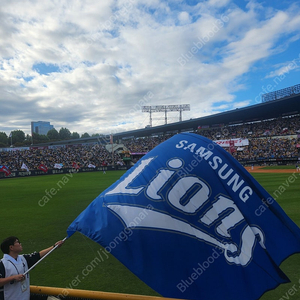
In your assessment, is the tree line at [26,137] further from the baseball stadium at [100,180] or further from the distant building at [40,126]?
the baseball stadium at [100,180]

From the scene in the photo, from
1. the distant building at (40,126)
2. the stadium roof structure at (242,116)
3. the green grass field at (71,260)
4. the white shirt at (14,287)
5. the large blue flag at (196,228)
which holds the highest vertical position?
the distant building at (40,126)

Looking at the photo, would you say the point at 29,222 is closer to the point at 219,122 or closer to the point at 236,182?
the point at 236,182

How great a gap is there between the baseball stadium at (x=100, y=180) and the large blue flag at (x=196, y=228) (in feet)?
0.53

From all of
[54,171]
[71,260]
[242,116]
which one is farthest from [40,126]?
[71,260]

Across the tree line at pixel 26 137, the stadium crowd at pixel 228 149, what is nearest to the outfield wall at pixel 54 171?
the stadium crowd at pixel 228 149

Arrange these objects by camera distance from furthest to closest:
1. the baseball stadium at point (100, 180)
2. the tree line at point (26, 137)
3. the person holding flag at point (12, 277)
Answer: the tree line at point (26, 137) < the baseball stadium at point (100, 180) < the person holding flag at point (12, 277)

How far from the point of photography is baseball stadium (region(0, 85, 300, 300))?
205 inches

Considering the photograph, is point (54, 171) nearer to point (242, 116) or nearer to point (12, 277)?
point (242, 116)

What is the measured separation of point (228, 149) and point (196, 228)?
45.6 meters

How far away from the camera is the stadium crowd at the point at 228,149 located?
149 ft

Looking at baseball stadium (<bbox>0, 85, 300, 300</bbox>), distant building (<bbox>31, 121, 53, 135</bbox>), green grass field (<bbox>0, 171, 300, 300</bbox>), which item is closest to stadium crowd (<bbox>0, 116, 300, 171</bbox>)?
baseball stadium (<bbox>0, 85, 300, 300</bbox>)

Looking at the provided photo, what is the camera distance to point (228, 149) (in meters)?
45.7

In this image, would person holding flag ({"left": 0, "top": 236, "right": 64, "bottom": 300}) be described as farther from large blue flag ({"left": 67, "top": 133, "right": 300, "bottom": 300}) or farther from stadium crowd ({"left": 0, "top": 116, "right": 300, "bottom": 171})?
stadium crowd ({"left": 0, "top": 116, "right": 300, "bottom": 171})

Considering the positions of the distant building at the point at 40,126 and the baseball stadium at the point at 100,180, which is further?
the distant building at the point at 40,126
